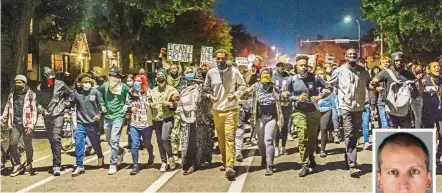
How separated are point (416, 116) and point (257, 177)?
1.52 metres

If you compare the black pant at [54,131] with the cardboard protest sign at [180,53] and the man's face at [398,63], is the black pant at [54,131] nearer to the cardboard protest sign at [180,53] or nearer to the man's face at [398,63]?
the cardboard protest sign at [180,53]

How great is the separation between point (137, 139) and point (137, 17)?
6975 mm

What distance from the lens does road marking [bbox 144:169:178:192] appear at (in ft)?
16.8

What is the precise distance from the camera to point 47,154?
19.5 ft

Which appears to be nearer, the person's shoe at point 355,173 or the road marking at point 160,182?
the road marking at point 160,182

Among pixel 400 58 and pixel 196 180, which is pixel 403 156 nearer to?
pixel 400 58

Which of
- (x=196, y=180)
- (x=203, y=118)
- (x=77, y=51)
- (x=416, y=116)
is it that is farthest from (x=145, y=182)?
(x=77, y=51)

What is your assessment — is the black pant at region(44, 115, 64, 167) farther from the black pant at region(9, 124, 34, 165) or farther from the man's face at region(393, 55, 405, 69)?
the man's face at region(393, 55, 405, 69)

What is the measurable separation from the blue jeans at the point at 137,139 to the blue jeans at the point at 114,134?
14cm

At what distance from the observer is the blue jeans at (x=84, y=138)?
224 inches

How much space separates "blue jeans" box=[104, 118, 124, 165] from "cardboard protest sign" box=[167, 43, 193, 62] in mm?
1563

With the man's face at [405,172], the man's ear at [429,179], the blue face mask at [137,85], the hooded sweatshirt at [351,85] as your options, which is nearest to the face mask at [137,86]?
the blue face mask at [137,85]

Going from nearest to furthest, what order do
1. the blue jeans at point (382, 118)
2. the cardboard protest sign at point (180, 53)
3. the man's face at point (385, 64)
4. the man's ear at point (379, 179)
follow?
1. the man's ear at point (379, 179)
2. the man's face at point (385, 64)
3. the blue jeans at point (382, 118)
4. the cardboard protest sign at point (180, 53)

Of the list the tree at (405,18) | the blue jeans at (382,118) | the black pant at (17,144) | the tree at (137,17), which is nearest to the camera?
the blue jeans at (382,118)
